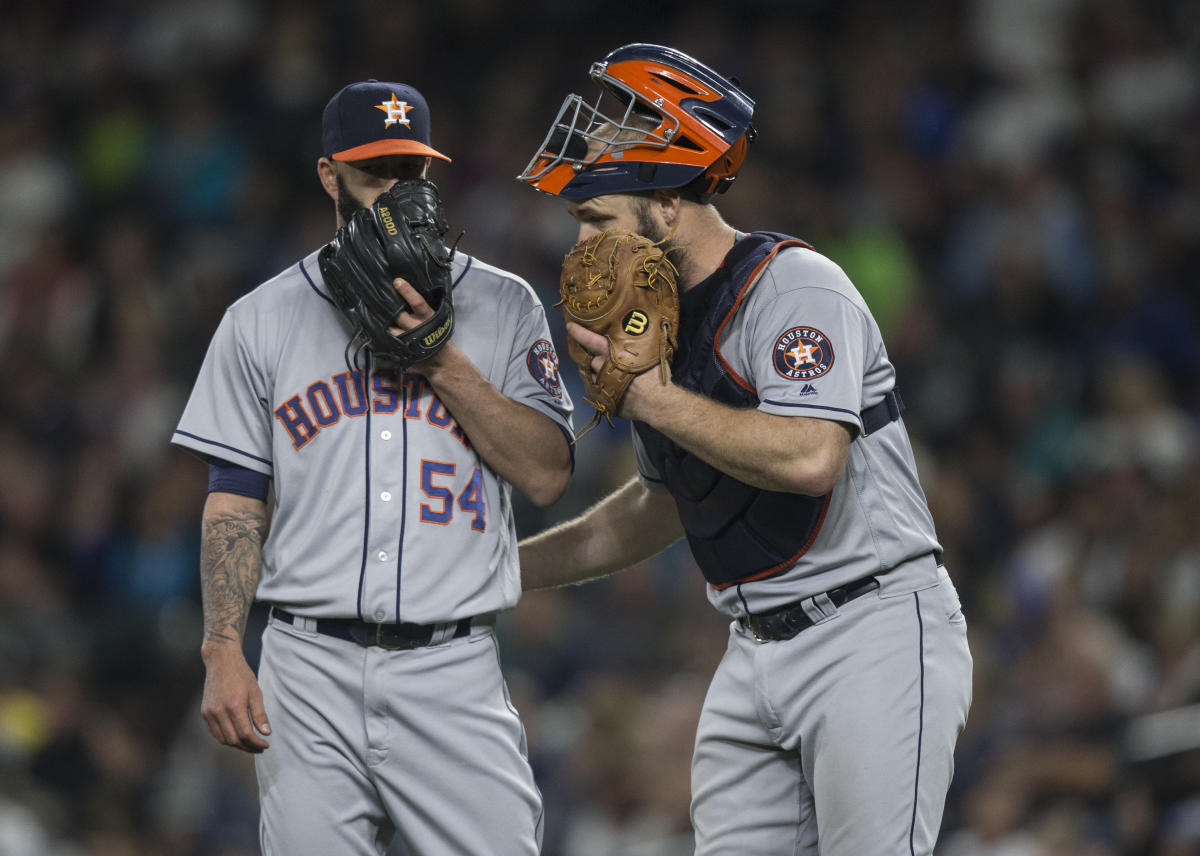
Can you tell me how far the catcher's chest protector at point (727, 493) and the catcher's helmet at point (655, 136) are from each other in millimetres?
207

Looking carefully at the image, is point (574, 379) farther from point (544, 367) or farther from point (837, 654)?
point (837, 654)

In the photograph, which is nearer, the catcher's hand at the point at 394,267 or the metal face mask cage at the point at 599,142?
the catcher's hand at the point at 394,267

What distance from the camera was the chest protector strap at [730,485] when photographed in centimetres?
289

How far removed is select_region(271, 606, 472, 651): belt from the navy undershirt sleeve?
28 cm

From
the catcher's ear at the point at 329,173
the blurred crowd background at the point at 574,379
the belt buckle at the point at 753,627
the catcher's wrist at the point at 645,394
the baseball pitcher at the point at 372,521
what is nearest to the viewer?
the catcher's wrist at the point at 645,394

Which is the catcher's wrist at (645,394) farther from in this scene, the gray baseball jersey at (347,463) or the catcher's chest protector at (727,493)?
the gray baseball jersey at (347,463)

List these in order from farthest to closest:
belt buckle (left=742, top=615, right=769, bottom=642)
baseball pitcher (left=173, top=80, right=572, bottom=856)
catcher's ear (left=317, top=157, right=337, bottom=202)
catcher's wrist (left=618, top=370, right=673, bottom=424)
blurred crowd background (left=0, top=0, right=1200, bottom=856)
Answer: blurred crowd background (left=0, top=0, right=1200, bottom=856) < catcher's ear (left=317, top=157, right=337, bottom=202) < belt buckle (left=742, top=615, right=769, bottom=642) < baseball pitcher (left=173, top=80, right=572, bottom=856) < catcher's wrist (left=618, top=370, right=673, bottom=424)

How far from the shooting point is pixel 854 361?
9.14ft

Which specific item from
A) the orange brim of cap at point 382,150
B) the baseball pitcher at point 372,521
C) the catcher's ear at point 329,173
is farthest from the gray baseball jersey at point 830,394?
the catcher's ear at point 329,173

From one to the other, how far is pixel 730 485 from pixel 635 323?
401mm

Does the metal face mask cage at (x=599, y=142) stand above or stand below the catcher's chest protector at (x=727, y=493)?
above

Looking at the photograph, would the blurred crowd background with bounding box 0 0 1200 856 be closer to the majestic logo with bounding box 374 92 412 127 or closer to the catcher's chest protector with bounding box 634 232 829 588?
the catcher's chest protector with bounding box 634 232 829 588

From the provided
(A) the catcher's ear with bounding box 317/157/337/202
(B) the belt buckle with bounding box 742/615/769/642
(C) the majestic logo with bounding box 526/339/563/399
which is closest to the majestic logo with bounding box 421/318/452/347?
(C) the majestic logo with bounding box 526/339/563/399

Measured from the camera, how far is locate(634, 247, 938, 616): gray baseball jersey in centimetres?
275
